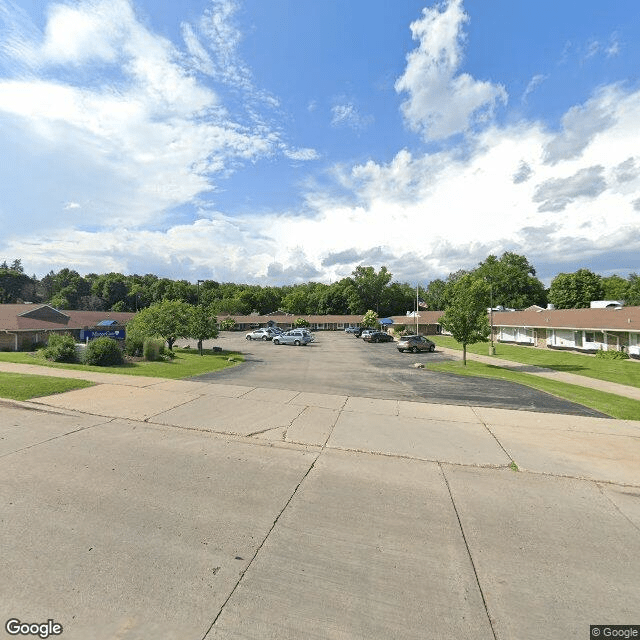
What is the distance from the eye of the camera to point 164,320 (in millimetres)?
25531

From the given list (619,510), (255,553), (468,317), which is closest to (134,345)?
(255,553)

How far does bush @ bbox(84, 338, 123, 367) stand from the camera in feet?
55.8

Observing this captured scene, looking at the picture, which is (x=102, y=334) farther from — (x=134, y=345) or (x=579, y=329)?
(x=579, y=329)

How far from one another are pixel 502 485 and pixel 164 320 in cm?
2420

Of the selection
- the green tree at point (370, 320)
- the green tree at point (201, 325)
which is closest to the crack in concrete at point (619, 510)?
the green tree at point (201, 325)

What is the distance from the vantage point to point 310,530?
4355 mm

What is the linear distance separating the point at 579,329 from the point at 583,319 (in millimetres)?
2006

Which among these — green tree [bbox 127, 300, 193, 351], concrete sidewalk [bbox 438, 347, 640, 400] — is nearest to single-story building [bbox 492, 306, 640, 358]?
concrete sidewalk [bbox 438, 347, 640, 400]

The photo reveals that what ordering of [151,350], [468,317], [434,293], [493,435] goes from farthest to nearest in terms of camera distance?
1. [434,293]
2. [468,317]
3. [151,350]
4. [493,435]

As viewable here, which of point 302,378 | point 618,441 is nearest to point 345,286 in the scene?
point 302,378

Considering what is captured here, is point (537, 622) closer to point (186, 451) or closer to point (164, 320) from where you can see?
point (186, 451)

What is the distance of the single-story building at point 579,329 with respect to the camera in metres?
29.7

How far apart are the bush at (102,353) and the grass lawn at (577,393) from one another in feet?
57.9

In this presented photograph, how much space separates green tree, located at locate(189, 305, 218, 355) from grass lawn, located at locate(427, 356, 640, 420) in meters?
16.1
